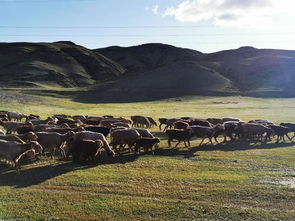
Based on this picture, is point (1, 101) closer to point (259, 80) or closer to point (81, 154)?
point (81, 154)

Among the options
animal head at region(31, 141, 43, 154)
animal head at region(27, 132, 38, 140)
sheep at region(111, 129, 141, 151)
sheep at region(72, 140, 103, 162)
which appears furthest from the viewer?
sheep at region(111, 129, 141, 151)

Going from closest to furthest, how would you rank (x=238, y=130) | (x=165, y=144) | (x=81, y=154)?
1. (x=81, y=154)
2. (x=165, y=144)
3. (x=238, y=130)

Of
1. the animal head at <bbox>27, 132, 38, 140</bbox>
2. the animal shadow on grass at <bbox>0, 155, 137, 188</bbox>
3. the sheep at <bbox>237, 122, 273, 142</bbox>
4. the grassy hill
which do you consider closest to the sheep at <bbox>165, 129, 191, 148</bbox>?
the animal shadow on grass at <bbox>0, 155, 137, 188</bbox>

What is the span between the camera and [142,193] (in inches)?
592

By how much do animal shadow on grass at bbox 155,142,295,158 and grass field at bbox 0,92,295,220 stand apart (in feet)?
4.11

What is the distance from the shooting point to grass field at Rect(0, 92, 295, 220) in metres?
13.0

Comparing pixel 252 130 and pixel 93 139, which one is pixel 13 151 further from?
pixel 252 130

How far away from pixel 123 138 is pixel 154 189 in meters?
7.97

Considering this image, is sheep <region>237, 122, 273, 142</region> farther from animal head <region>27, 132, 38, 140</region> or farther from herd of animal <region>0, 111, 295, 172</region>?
animal head <region>27, 132, 38, 140</region>

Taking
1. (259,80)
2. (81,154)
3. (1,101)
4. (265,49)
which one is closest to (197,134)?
(81,154)

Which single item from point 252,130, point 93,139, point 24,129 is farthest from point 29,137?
point 252,130

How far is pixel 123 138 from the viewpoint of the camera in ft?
76.0

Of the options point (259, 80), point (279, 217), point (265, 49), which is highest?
point (265, 49)

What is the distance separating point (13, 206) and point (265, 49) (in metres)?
195
